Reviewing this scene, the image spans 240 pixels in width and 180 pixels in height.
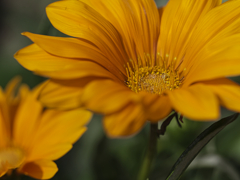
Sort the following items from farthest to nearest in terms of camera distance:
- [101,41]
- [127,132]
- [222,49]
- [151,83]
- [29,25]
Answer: [29,25]
[151,83]
[101,41]
[222,49]
[127,132]

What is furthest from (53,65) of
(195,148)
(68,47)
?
(195,148)

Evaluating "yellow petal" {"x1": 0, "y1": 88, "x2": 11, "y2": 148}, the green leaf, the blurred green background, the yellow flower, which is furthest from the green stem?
"yellow petal" {"x1": 0, "y1": 88, "x2": 11, "y2": 148}

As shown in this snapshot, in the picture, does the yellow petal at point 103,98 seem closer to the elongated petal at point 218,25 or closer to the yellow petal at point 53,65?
the yellow petal at point 53,65

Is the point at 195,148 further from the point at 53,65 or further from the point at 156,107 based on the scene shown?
the point at 53,65

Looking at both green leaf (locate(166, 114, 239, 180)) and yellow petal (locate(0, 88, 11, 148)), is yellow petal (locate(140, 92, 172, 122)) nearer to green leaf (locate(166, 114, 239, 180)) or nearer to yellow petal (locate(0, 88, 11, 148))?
green leaf (locate(166, 114, 239, 180))

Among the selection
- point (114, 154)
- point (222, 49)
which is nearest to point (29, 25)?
point (114, 154)

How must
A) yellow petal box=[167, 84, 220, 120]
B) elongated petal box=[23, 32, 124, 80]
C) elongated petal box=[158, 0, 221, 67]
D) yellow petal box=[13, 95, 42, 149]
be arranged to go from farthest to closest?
1. yellow petal box=[13, 95, 42, 149]
2. elongated petal box=[158, 0, 221, 67]
3. elongated petal box=[23, 32, 124, 80]
4. yellow petal box=[167, 84, 220, 120]

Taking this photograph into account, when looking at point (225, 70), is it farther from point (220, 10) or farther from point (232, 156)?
point (232, 156)
